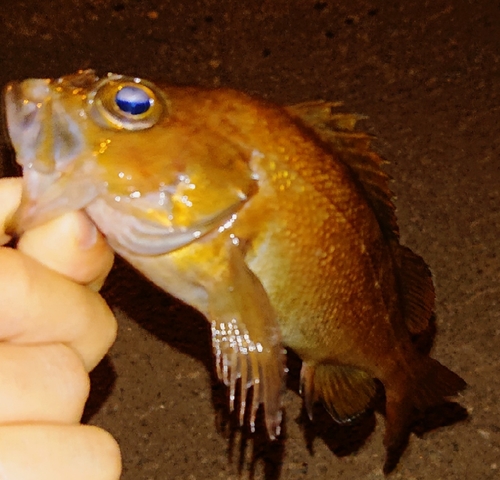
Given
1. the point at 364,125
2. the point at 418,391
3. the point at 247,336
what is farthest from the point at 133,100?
the point at 364,125

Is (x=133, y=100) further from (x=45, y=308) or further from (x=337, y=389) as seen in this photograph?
(x=337, y=389)

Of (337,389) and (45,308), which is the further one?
(337,389)

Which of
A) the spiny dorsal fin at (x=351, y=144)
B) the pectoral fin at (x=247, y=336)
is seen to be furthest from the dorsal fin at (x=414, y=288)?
the pectoral fin at (x=247, y=336)

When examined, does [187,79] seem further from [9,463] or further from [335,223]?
[9,463]

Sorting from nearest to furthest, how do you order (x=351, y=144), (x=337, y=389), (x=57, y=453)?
(x=57, y=453)
(x=351, y=144)
(x=337, y=389)

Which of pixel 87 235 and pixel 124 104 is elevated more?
pixel 124 104

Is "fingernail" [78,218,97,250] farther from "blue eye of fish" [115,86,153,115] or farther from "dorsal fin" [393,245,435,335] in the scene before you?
"dorsal fin" [393,245,435,335]

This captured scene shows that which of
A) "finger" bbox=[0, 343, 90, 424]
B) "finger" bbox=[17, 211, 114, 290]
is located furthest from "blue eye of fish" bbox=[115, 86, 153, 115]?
"finger" bbox=[0, 343, 90, 424]
